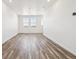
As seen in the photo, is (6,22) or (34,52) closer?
(34,52)

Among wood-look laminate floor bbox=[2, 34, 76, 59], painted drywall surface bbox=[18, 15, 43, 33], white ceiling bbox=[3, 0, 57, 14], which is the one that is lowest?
wood-look laminate floor bbox=[2, 34, 76, 59]

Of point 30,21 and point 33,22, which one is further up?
point 30,21

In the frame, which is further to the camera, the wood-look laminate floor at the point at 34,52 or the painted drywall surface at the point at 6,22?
the painted drywall surface at the point at 6,22

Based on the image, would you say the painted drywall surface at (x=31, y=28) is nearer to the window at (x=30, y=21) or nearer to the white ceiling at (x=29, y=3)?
the window at (x=30, y=21)

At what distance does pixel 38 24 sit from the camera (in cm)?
1747

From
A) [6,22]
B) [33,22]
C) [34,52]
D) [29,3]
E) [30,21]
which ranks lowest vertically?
[34,52]

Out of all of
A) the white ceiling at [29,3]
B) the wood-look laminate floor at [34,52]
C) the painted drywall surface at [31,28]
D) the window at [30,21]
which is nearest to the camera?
the wood-look laminate floor at [34,52]

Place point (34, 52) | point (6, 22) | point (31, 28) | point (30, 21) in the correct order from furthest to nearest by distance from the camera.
Answer: point (30, 21)
point (31, 28)
point (6, 22)
point (34, 52)

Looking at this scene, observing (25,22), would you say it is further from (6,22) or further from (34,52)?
(34,52)

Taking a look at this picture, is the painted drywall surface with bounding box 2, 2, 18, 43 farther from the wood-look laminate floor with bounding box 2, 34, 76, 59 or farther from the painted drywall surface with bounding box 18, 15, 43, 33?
the painted drywall surface with bounding box 18, 15, 43, 33

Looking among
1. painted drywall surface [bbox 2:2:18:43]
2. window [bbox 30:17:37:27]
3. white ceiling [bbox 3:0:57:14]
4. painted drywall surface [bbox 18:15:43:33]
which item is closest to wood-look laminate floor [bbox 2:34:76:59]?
painted drywall surface [bbox 2:2:18:43]

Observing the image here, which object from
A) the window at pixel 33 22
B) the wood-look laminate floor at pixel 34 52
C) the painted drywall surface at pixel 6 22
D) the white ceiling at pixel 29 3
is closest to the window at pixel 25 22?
the window at pixel 33 22

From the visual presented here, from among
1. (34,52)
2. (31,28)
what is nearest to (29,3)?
(34,52)

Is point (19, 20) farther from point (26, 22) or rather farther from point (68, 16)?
point (68, 16)
